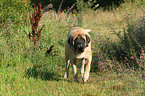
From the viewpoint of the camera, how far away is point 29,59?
6195 mm

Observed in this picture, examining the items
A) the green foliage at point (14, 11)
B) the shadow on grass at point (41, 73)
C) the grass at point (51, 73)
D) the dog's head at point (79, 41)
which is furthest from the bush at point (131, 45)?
the green foliage at point (14, 11)

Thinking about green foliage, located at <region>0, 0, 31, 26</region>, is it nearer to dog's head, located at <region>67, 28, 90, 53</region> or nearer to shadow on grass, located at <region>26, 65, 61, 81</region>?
shadow on grass, located at <region>26, 65, 61, 81</region>

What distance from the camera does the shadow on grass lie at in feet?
17.9

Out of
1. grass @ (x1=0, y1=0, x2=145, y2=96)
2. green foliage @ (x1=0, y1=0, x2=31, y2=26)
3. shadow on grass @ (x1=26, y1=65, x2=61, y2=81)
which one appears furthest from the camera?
green foliage @ (x1=0, y1=0, x2=31, y2=26)

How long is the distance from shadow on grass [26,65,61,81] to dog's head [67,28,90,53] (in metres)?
1.32

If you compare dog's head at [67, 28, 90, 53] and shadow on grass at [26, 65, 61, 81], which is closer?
dog's head at [67, 28, 90, 53]

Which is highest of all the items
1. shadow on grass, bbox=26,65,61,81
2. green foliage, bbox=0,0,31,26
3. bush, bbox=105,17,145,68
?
green foliage, bbox=0,0,31,26

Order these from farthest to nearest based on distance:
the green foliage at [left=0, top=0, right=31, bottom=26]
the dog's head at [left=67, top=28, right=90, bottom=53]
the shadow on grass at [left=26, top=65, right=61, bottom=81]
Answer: the green foliage at [left=0, top=0, right=31, bottom=26]
the shadow on grass at [left=26, top=65, right=61, bottom=81]
the dog's head at [left=67, top=28, right=90, bottom=53]

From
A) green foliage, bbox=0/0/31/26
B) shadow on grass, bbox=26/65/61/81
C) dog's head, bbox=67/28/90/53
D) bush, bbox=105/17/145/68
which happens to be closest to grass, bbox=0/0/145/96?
shadow on grass, bbox=26/65/61/81

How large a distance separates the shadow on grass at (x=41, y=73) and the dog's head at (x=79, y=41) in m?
1.32

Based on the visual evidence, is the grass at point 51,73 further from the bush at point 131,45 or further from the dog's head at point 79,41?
the dog's head at point 79,41

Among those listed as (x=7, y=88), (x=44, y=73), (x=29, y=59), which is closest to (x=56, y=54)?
(x=29, y=59)

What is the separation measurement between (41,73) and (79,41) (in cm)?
177

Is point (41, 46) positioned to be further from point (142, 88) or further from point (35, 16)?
point (142, 88)
